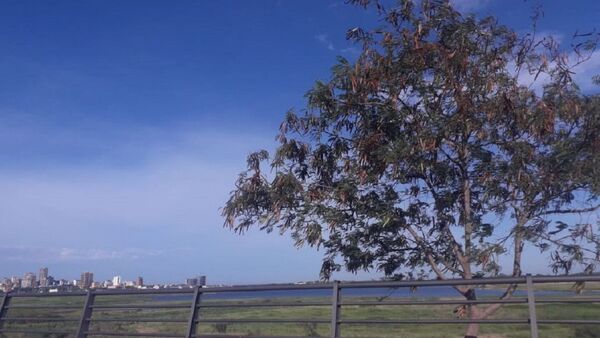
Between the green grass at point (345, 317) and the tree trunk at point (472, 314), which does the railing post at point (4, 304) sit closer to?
the green grass at point (345, 317)

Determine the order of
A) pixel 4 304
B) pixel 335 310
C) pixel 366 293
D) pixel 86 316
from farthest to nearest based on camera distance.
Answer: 1. pixel 4 304
2. pixel 86 316
3. pixel 366 293
4. pixel 335 310

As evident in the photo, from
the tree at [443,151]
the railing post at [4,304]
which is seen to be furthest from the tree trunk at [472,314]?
the railing post at [4,304]

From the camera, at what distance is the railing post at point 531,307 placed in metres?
7.71

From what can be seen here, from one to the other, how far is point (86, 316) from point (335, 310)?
16.1 feet

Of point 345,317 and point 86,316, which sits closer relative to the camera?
point 345,317

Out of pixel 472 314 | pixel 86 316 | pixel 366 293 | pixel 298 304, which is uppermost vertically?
pixel 366 293

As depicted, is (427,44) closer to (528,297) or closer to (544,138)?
(544,138)

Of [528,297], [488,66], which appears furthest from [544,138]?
[528,297]

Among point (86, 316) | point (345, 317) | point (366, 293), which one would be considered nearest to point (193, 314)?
point (345, 317)

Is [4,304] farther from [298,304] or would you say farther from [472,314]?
[472,314]

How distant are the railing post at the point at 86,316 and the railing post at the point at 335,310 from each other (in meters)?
4.76

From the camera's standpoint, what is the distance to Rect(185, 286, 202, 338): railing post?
10258 mm

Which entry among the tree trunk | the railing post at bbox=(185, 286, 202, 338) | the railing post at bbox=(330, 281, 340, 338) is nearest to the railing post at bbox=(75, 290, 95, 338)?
the railing post at bbox=(185, 286, 202, 338)

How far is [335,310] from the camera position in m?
9.10
